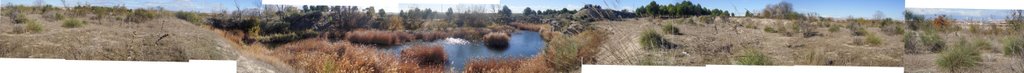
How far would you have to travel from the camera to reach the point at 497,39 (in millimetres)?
7828

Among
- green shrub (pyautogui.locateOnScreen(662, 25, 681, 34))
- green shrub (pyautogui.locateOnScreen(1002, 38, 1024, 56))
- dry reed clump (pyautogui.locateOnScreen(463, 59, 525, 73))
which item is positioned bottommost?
dry reed clump (pyautogui.locateOnScreen(463, 59, 525, 73))

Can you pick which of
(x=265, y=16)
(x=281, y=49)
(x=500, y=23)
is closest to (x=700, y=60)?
(x=500, y=23)

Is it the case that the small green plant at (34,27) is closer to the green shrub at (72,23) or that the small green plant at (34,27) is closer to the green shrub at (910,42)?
the green shrub at (72,23)

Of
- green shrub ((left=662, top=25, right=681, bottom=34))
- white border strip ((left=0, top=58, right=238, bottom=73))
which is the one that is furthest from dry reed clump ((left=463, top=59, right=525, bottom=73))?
white border strip ((left=0, top=58, right=238, bottom=73))

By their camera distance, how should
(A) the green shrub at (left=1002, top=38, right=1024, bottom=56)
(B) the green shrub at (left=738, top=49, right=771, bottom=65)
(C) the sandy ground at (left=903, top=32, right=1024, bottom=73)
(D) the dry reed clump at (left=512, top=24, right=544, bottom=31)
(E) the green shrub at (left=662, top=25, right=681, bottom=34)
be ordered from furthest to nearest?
(D) the dry reed clump at (left=512, top=24, right=544, bottom=31) → (E) the green shrub at (left=662, top=25, right=681, bottom=34) → (A) the green shrub at (left=1002, top=38, right=1024, bottom=56) → (B) the green shrub at (left=738, top=49, right=771, bottom=65) → (C) the sandy ground at (left=903, top=32, right=1024, bottom=73)

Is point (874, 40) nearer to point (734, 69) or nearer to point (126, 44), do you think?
point (734, 69)

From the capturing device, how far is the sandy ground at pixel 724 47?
667cm

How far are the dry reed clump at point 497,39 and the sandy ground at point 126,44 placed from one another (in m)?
1.61

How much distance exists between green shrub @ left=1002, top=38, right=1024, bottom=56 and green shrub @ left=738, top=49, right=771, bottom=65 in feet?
5.22

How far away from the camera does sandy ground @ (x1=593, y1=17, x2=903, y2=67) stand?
21.9 feet

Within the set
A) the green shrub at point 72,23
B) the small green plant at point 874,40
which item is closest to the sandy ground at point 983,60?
the small green plant at point 874,40

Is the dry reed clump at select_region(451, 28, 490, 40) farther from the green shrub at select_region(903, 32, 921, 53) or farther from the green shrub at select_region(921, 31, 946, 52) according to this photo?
the green shrub at select_region(921, 31, 946, 52)

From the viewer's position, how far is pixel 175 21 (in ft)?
25.8

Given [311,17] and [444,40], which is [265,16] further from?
[444,40]
